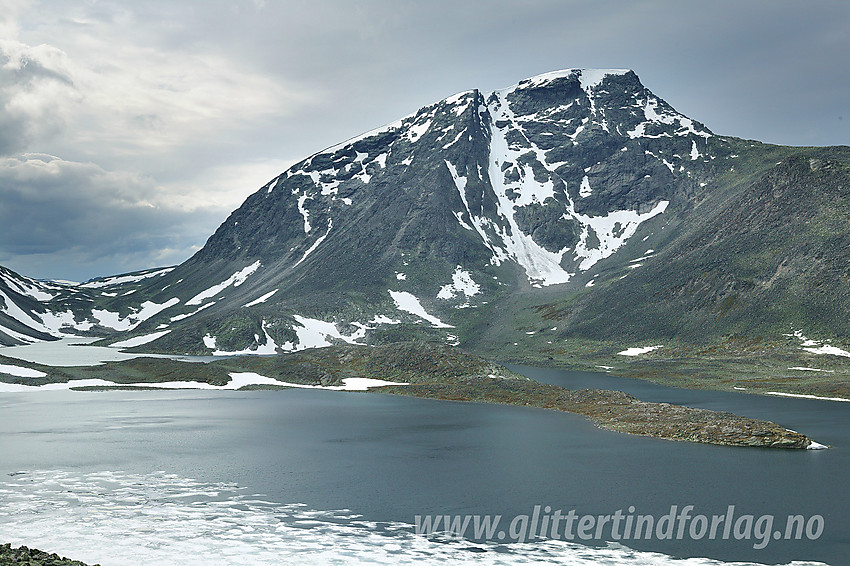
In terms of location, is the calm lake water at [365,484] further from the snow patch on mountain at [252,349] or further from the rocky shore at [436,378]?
the snow patch on mountain at [252,349]

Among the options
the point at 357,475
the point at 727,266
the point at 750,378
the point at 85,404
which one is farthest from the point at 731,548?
the point at 727,266

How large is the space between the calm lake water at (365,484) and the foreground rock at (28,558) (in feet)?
7.83

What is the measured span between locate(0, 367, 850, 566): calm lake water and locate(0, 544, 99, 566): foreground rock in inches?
94.0

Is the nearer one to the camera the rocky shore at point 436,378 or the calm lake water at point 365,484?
the calm lake water at point 365,484

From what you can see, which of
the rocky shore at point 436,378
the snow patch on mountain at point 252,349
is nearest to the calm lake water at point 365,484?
the rocky shore at point 436,378

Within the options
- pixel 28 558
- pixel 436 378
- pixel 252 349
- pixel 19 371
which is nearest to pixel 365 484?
pixel 28 558

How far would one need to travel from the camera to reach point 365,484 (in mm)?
37125

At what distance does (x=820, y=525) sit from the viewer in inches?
1136

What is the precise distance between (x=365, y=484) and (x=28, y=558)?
19.2 meters

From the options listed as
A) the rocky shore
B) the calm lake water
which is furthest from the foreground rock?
the rocky shore

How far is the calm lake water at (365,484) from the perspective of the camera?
25734 mm

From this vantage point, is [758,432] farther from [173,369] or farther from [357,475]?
[173,369]

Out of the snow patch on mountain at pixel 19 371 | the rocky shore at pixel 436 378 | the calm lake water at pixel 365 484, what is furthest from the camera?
the snow patch on mountain at pixel 19 371

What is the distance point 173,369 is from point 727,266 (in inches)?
6075
